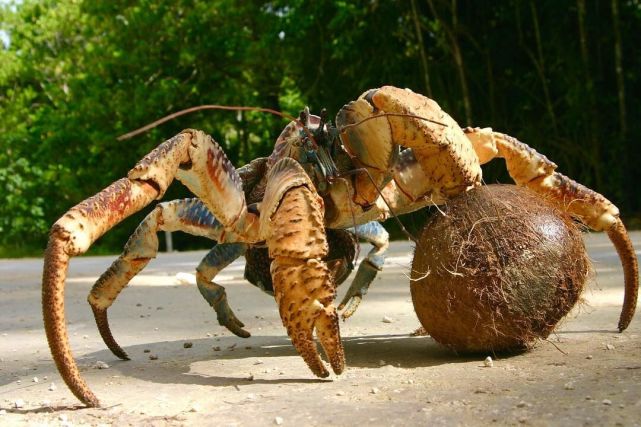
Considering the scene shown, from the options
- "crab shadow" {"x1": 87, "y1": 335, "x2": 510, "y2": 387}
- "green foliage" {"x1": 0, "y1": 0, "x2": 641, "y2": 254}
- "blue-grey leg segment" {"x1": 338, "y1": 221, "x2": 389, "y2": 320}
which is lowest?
"crab shadow" {"x1": 87, "y1": 335, "x2": 510, "y2": 387}

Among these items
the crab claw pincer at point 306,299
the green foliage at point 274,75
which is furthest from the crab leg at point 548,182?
the green foliage at point 274,75

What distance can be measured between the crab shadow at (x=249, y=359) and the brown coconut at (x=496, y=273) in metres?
0.24

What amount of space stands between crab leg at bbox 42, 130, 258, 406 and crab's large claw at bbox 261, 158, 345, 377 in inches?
21.2

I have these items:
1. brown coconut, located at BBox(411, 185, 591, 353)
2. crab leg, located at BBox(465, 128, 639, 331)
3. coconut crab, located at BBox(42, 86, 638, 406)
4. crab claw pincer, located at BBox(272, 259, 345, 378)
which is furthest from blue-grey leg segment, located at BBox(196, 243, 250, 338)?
crab claw pincer, located at BBox(272, 259, 345, 378)

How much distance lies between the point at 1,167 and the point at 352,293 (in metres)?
24.7

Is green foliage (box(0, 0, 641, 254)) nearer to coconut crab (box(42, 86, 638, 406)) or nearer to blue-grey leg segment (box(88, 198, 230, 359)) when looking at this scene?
coconut crab (box(42, 86, 638, 406))

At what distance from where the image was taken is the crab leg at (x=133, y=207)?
2893 millimetres

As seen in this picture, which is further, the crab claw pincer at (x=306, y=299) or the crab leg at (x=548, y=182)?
the crab leg at (x=548, y=182)

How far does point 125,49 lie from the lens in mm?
23016

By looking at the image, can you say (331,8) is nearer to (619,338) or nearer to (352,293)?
(352,293)

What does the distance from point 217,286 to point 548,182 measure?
2.20 meters

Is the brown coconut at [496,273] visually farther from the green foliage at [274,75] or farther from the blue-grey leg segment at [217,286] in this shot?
the green foliage at [274,75]

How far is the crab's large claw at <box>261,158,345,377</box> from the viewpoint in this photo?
124 inches

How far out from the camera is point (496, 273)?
11.7ft
